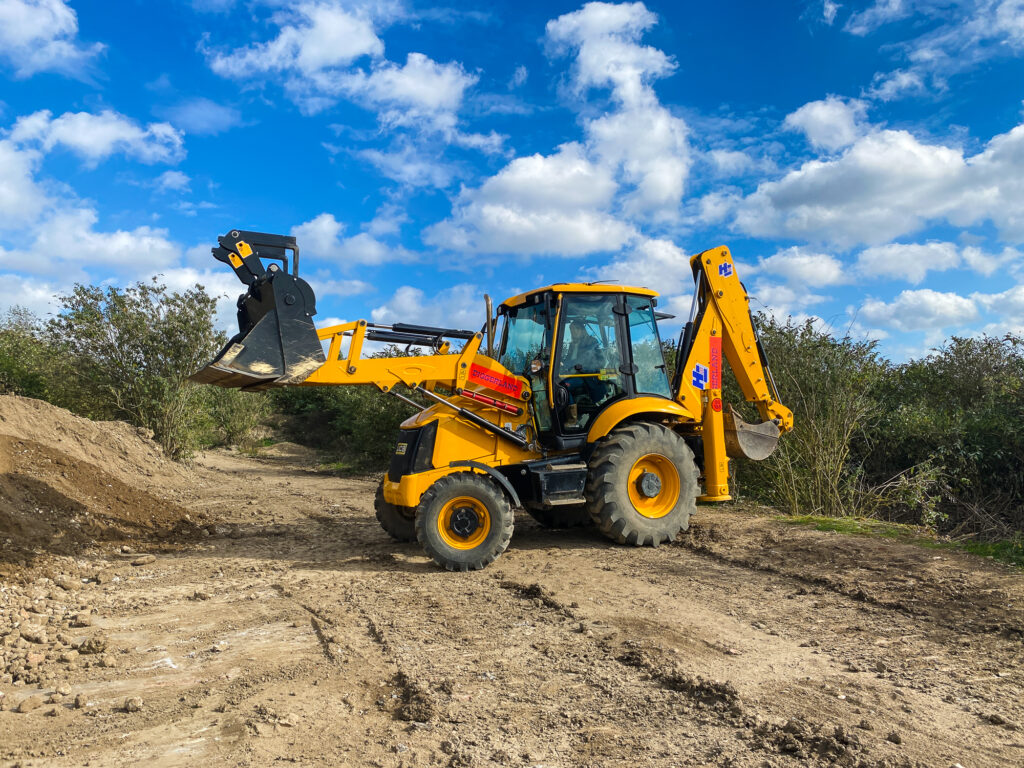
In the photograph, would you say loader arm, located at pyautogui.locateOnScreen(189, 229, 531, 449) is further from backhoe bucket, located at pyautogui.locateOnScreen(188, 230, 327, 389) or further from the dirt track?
the dirt track

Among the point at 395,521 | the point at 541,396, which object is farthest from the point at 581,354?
the point at 395,521

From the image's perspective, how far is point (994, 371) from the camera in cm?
1336

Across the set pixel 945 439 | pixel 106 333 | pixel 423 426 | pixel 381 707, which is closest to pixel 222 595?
pixel 423 426

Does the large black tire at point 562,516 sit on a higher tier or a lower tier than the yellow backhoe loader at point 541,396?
lower

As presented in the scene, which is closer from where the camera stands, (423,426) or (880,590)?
(880,590)

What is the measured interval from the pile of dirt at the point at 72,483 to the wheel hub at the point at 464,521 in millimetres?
4096

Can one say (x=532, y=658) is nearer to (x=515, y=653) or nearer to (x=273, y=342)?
(x=515, y=653)

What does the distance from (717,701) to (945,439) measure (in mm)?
8746

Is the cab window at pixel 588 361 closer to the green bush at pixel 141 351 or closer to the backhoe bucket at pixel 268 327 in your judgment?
the backhoe bucket at pixel 268 327

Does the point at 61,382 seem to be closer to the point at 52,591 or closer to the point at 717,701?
the point at 52,591

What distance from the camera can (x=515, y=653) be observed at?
4391mm

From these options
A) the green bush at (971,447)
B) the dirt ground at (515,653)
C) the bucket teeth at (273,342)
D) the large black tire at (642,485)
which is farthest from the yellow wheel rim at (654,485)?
the green bush at (971,447)

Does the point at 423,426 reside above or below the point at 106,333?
below

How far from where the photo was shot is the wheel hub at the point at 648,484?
7.41 metres
